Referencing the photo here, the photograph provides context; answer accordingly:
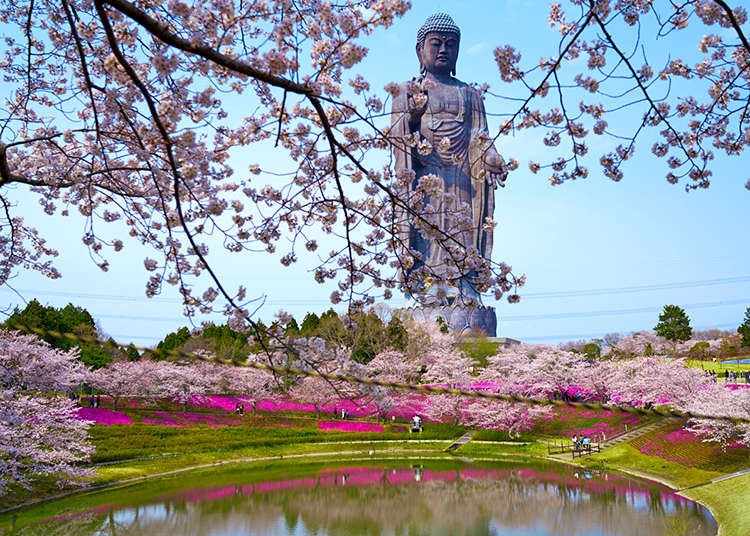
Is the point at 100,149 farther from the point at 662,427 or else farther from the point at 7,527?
the point at 662,427

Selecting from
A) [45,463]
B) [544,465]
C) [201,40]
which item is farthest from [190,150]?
[544,465]

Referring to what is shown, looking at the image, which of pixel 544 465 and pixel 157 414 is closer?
pixel 544 465

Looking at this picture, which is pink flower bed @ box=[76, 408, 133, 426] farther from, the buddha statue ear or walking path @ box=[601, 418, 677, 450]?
the buddha statue ear

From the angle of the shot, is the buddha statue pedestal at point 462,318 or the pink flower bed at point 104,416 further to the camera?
the buddha statue pedestal at point 462,318

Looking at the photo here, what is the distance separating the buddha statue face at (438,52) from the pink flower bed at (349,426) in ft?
103

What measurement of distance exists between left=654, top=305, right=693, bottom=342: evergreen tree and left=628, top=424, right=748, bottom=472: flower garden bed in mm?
32057

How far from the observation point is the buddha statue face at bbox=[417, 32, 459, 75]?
1906 inches

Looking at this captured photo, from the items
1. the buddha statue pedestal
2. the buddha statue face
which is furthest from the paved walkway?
the buddha statue face

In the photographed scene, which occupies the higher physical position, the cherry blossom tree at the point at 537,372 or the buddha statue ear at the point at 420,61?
the buddha statue ear at the point at 420,61

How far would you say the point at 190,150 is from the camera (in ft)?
14.5

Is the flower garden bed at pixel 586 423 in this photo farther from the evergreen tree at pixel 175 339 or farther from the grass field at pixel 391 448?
the evergreen tree at pixel 175 339

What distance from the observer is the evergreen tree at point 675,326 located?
52.2 meters

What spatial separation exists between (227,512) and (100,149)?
12.5m

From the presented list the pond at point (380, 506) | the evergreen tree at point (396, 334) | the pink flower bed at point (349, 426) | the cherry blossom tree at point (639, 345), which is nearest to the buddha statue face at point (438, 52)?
the evergreen tree at point (396, 334)
